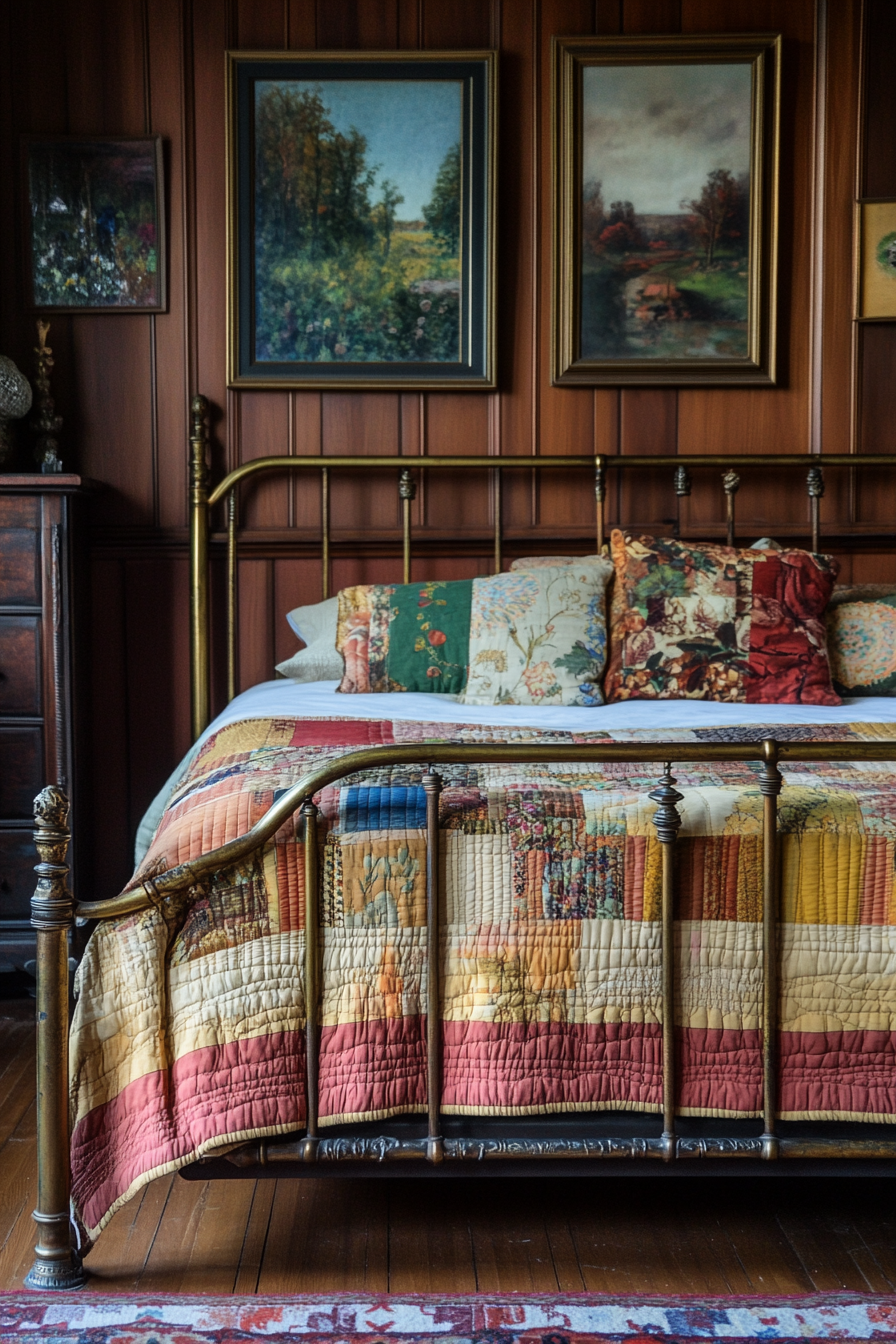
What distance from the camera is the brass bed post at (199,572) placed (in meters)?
2.78

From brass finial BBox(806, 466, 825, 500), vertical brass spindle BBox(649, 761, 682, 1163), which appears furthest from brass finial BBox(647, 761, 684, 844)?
brass finial BBox(806, 466, 825, 500)

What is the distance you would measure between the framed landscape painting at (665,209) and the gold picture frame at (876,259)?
8.7 inches

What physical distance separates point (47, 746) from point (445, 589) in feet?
3.06

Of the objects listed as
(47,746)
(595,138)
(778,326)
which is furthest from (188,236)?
(778,326)

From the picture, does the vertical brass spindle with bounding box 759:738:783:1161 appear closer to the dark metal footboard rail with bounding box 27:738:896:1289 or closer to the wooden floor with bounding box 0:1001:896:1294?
the dark metal footboard rail with bounding box 27:738:896:1289

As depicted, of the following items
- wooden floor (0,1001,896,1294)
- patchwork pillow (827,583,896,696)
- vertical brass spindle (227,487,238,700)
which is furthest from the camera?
vertical brass spindle (227,487,238,700)

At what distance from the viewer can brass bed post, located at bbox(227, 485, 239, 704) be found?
2.78 m

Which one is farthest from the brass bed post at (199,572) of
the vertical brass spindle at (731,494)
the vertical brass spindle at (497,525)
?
the vertical brass spindle at (731,494)

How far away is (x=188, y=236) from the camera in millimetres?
2828

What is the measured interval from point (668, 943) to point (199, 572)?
175 centimetres

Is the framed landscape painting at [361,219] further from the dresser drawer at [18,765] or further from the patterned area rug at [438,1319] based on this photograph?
the patterned area rug at [438,1319]

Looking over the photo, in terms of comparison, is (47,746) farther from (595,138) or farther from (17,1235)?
(595,138)

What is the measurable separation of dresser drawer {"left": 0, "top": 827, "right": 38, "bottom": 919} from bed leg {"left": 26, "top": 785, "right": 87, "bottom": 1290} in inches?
46.2

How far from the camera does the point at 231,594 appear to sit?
2.77 meters
